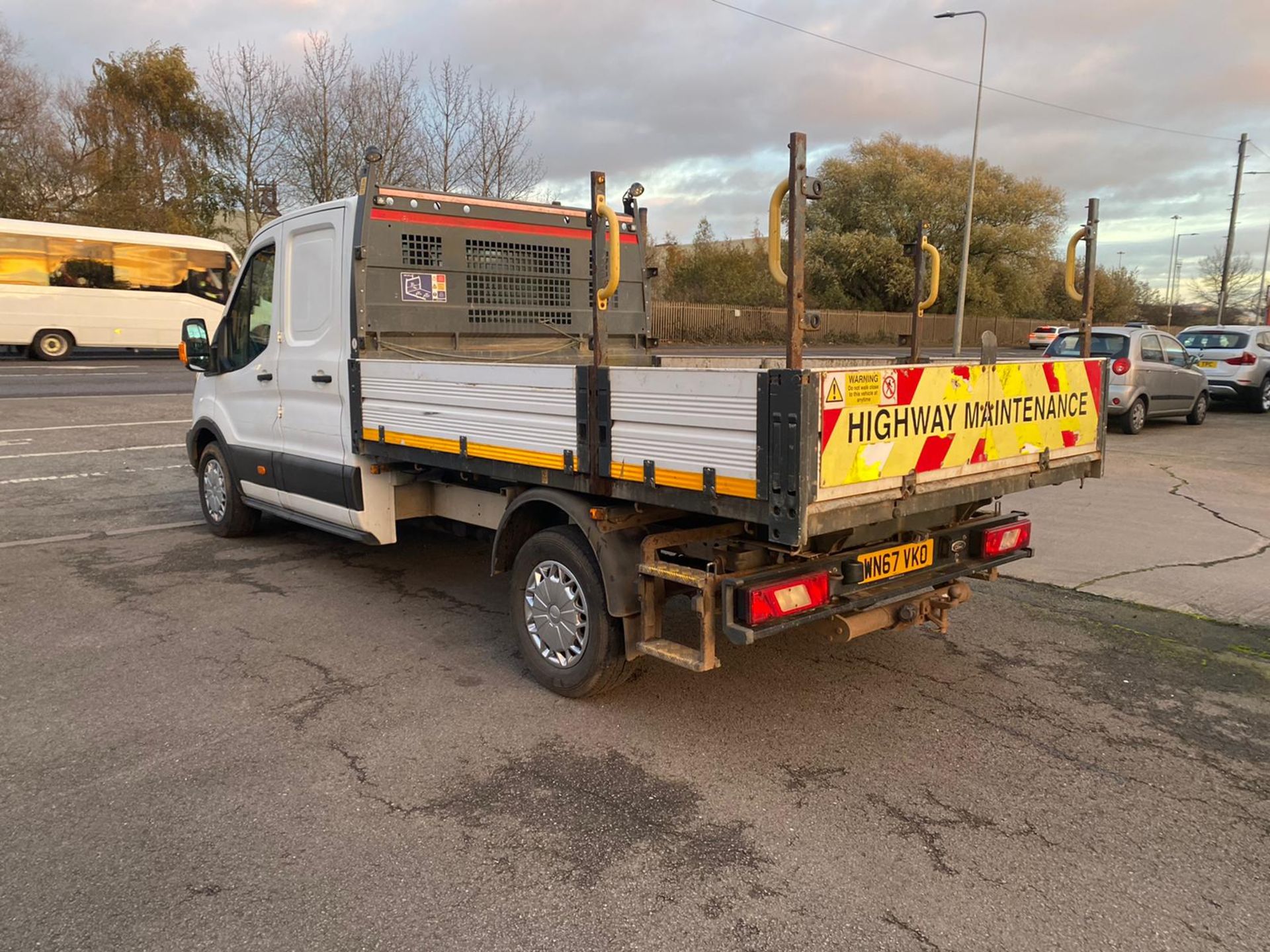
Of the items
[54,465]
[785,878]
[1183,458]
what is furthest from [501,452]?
[1183,458]

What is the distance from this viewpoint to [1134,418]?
14.3 m

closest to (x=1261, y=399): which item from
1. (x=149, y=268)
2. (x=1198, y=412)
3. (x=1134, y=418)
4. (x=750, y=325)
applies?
(x=1198, y=412)

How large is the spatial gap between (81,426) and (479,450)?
39.2 ft

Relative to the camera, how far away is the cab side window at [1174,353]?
14820 mm

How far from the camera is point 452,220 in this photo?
6043 mm

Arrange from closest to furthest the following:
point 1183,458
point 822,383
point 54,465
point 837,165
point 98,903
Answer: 1. point 98,903
2. point 822,383
3. point 54,465
4. point 1183,458
5. point 837,165

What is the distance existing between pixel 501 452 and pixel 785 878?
2.31 metres

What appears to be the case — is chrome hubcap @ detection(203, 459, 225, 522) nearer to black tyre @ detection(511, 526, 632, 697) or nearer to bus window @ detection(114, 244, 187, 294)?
black tyre @ detection(511, 526, 632, 697)

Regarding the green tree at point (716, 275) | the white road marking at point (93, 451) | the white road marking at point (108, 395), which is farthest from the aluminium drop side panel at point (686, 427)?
the green tree at point (716, 275)

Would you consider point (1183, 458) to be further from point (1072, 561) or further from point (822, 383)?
point (822, 383)

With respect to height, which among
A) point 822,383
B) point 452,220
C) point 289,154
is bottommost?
point 822,383

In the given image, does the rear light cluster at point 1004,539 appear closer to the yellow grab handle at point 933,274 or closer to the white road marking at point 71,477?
the yellow grab handle at point 933,274

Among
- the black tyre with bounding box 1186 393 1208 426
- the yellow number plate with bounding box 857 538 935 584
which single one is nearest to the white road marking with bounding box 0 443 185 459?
the yellow number plate with bounding box 857 538 935 584

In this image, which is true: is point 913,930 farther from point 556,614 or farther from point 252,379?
point 252,379
